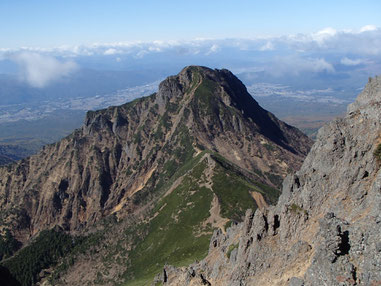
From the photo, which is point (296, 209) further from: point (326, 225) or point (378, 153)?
point (326, 225)

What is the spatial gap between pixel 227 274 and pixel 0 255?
173 metres

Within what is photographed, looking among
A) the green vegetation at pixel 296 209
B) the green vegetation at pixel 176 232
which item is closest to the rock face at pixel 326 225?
the green vegetation at pixel 296 209

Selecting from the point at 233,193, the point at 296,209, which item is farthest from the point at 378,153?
the point at 233,193

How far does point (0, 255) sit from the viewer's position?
615 ft

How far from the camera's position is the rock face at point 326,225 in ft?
110

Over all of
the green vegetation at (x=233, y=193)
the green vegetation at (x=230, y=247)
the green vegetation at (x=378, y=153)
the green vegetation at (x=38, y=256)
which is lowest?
the green vegetation at (x=38, y=256)

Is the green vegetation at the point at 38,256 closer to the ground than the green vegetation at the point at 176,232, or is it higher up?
closer to the ground

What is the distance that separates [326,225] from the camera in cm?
3616

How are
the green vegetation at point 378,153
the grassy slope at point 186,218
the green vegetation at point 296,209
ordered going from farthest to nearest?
the grassy slope at point 186,218, the green vegetation at point 296,209, the green vegetation at point 378,153

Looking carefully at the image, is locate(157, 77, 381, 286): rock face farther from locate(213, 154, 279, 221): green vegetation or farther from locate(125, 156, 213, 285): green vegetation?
locate(213, 154, 279, 221): green vegetation

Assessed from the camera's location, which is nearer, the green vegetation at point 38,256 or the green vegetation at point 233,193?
the green vegetation at point 233,193

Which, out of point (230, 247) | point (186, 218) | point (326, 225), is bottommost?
point (186, 218)

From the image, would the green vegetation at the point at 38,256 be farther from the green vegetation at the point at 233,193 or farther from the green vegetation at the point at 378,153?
the green vegetation at the point at 378,153

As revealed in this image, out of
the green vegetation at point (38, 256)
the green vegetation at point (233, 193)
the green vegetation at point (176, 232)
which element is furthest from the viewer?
the green vegetation at point (38, 256)
